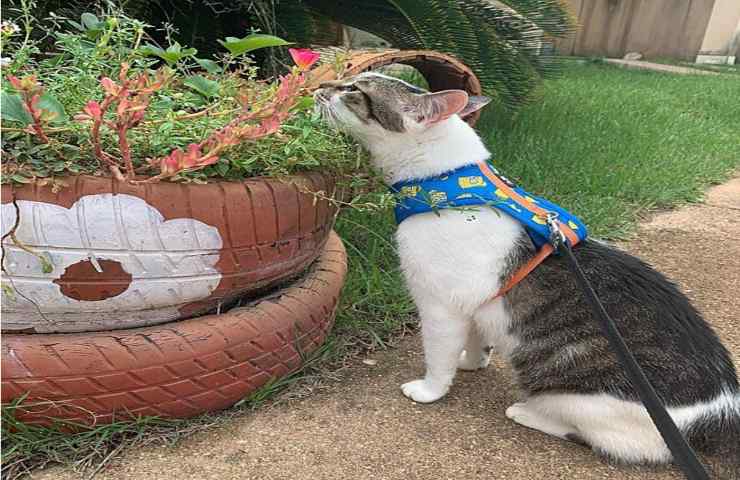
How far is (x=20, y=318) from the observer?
1.47 meters

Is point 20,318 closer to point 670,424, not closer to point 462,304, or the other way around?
point 462,304

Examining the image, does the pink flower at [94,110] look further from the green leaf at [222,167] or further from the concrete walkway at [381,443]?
the concrete walkway at [381,443]

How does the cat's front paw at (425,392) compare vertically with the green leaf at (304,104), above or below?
below

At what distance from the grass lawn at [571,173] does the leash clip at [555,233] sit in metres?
0.78

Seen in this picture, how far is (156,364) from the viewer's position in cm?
151

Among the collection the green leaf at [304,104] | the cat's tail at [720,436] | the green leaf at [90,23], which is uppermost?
the green leaf at [90,23]

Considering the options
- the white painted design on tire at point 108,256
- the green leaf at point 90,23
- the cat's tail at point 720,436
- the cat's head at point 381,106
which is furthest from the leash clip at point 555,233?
the green leaf at point 90,23

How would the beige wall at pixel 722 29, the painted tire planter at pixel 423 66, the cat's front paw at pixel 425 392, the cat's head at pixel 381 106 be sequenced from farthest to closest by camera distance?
the beige wall at pixel 722 29 → the painted tire planter at pixel 423 66 → the cat's front paw at pixel 425 392 → the cat's head at pixel 381 106

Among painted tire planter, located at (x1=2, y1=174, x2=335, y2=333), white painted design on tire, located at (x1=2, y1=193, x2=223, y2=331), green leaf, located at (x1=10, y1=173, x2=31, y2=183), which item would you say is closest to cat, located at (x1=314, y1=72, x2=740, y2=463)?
painted tire planter, located at (x1=2, y1=174, x2=335, y2=333)

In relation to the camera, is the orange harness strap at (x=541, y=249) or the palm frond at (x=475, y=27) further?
the palm frond at (x=475, y=27)

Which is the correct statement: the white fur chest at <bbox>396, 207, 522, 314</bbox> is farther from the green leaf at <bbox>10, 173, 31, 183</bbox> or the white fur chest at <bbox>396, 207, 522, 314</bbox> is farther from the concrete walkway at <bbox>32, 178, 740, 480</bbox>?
the green leaf at <bbox>10, 173, 31, 183</bbox>

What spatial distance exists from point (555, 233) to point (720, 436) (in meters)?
0.67

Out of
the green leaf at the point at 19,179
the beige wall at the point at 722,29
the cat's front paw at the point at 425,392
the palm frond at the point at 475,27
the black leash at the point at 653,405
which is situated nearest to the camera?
the black leash at the point at 653,405

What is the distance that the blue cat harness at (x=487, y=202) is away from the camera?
169 centimetres
